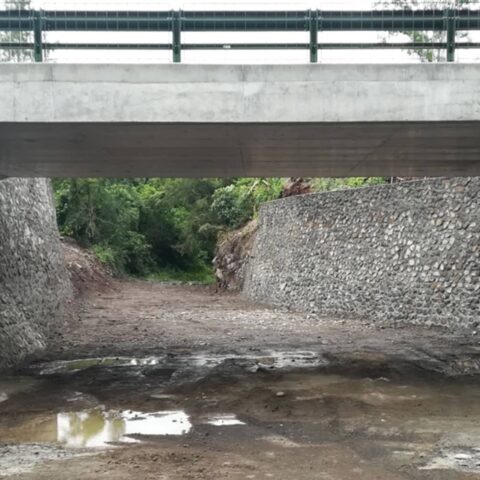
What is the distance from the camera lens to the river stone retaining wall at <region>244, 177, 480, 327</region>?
→ 14289 mm

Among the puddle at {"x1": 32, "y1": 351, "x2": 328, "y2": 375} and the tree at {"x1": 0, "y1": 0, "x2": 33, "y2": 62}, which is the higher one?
the tree at {"x1": 0, "y1": 0, "x2": 33, "y2": 62}

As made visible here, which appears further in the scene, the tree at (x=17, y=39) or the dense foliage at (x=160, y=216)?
the dense foliage at (x=160, y=216)

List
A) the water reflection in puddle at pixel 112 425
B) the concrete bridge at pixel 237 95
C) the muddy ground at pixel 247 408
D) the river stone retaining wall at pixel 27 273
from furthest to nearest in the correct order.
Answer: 1. the river stone retaining wall at pixel 27 273
2. the concrete bridge at pixel 237 95
3. the water reflection in puddle at pixel 112 425
4. the muddy ground at pixel 247 408

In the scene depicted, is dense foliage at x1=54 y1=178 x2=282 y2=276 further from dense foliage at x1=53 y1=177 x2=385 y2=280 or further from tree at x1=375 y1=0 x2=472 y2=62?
tree at x1=375 y1=0 x2=472 y2=62

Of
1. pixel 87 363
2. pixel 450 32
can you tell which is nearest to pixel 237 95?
pixel 450 32

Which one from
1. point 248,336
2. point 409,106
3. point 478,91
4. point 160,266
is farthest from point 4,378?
Result: point 160,266

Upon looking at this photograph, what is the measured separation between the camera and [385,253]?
17.1 meters

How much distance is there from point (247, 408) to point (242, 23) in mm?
5172

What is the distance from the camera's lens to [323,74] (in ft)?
23.1

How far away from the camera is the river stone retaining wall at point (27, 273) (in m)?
11.6

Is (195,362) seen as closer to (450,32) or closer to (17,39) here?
(17,39)

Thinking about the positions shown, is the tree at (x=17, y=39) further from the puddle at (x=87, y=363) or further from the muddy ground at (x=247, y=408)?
the puddle at (x=87, y=363)

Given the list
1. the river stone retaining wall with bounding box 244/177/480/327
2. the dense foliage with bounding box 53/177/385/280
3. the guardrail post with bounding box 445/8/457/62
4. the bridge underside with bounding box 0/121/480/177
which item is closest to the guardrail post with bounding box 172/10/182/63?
the bridge underside with bounding box 0/121/480/177

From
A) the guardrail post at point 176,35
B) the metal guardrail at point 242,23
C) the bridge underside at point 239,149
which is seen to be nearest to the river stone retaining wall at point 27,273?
the bridge underside at point 239,149
